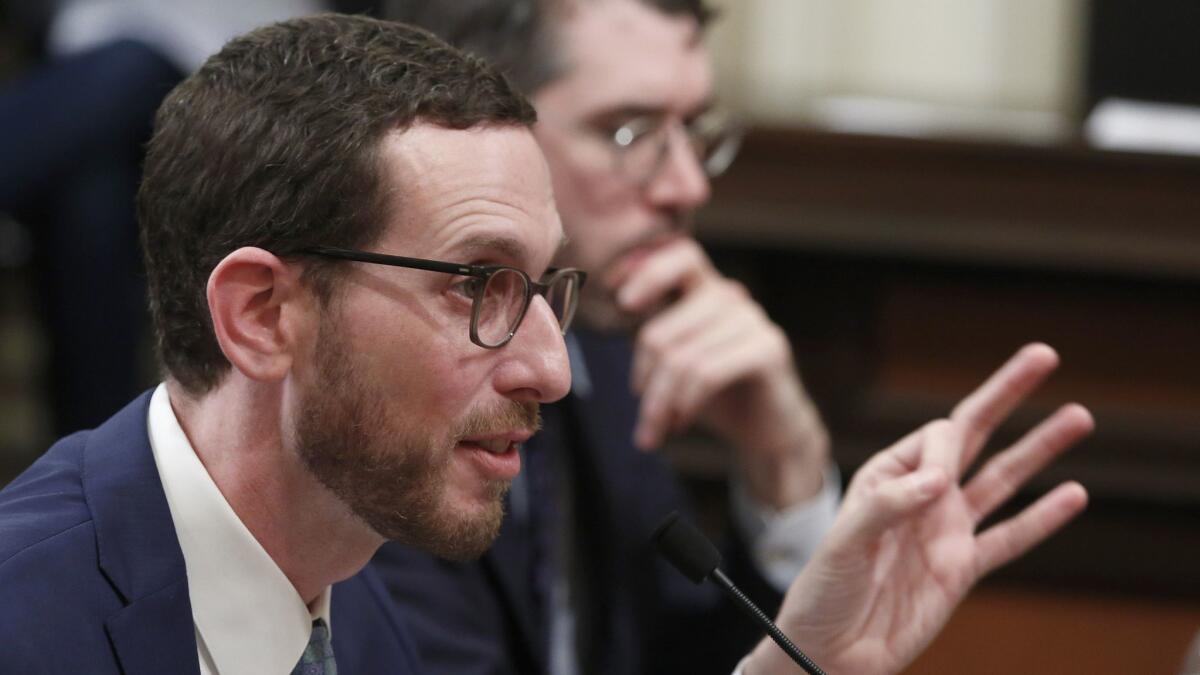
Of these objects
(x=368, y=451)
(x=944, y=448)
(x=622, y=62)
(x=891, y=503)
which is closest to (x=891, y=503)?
(x=891, y=503)

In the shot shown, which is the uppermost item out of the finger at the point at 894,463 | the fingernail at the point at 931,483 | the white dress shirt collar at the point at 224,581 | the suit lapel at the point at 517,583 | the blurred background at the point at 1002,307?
the white dress shirt collar at the point at 224,581

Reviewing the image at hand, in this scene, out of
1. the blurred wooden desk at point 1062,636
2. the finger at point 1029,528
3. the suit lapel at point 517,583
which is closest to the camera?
the finger at point 1029,528

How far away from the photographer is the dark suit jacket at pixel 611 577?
1.62 meters

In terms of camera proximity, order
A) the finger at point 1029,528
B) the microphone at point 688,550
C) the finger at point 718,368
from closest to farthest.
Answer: the microphone at point 688,550 → the finger at point 1029,528 → the finger at point 718,368

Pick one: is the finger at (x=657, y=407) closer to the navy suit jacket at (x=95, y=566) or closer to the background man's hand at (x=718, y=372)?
the background man's hand at (x=718, y=372)

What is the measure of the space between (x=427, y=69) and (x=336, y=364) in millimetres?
231

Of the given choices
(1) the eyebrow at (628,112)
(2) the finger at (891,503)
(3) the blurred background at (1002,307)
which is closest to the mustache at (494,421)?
(2) the finger at (891,503)

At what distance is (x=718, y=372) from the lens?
5.77ft

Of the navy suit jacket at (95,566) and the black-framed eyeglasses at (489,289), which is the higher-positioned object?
the black-framed eyeglasses at (489,289)

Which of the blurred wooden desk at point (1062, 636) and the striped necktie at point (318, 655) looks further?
the blurred wooden desk at point (1062, 636)

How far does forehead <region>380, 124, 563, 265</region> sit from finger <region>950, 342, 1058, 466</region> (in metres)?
0.50

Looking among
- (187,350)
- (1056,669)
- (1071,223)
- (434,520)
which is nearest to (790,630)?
(434,520)

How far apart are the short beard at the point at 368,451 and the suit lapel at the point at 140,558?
0.36ft

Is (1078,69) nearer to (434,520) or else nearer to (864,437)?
(864,437)
